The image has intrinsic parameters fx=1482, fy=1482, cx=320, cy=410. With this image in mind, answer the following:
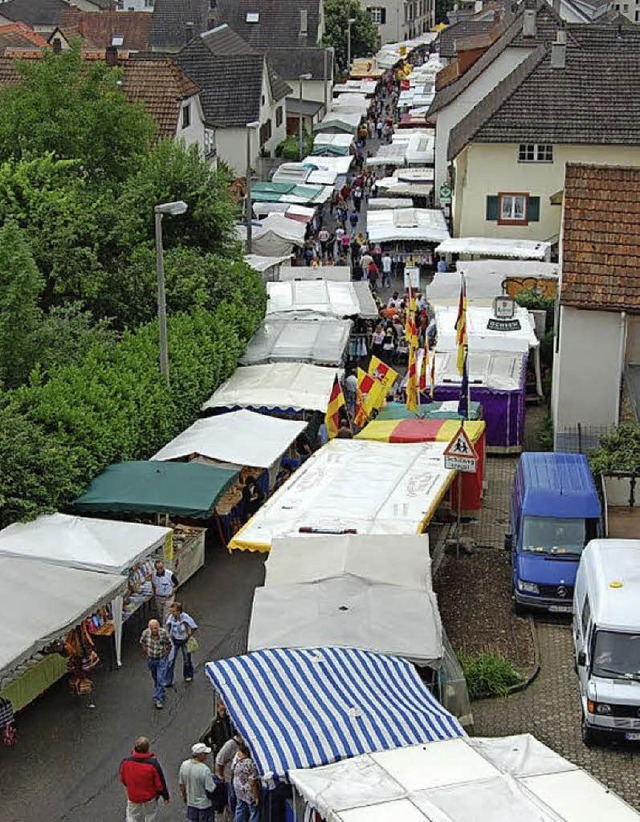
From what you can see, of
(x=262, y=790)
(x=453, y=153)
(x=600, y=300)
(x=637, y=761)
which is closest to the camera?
(x=262, y=790)

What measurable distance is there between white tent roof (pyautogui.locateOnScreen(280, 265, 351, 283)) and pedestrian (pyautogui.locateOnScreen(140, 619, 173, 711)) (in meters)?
23.4

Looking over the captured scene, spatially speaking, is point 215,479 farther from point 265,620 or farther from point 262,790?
point 262,790

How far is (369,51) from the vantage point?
354 feet

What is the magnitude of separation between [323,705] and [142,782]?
203 cm

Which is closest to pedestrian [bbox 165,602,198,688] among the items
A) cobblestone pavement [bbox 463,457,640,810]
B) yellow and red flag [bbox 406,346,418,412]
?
cobblestone pavement [bbox 463,457,640,810]

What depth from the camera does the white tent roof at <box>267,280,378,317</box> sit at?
37188 mm

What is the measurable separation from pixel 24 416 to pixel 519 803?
12.8 m

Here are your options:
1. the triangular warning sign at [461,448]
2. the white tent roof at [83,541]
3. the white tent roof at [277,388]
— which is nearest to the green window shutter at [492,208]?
the white tent roof at [277,388]

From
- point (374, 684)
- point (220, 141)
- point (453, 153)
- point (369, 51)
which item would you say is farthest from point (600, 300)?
point (369, 51)

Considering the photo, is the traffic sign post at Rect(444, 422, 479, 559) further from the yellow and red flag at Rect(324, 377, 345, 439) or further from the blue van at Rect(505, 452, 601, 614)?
the yellow and red flag at Rect(324, 377, 345, 439)

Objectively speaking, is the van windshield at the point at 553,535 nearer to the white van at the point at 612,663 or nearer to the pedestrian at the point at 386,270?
the white van at the point at 612,663

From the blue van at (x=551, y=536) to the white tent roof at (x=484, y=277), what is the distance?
15.4 m

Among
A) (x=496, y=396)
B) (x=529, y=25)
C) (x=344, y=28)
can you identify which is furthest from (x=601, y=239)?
(x=344, y=28)

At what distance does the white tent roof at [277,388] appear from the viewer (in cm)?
2903
